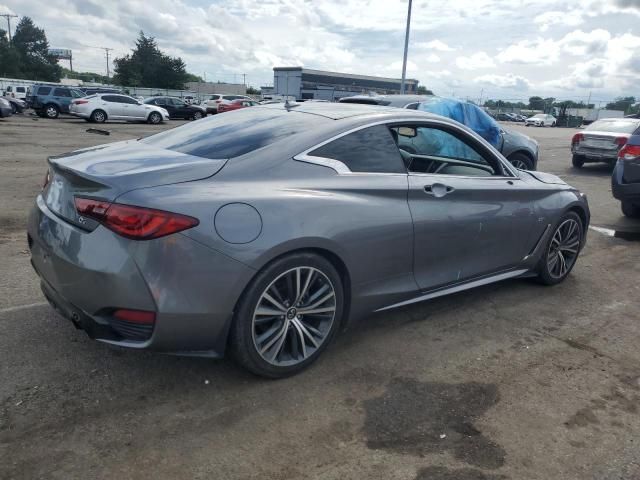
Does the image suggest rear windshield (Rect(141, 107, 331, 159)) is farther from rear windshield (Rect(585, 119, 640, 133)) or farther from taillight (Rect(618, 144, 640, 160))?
rear windshield (Rect(585, 119, 640, 133))

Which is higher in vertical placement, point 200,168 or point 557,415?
point 200,168

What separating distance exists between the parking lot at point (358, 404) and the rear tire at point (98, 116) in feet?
77.9

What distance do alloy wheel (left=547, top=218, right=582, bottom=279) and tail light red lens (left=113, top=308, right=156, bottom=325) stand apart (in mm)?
3536

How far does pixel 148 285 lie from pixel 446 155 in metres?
2.76

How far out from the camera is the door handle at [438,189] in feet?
12.0

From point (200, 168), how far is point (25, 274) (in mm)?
2600

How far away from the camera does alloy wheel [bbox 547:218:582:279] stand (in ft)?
15.8

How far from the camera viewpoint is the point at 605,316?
14.3ft

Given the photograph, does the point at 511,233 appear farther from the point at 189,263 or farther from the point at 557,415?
the point at 189,263

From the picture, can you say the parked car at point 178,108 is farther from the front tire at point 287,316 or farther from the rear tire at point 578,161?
the front tire at point 287,316

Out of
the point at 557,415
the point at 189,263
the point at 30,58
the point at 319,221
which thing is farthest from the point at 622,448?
the point at 30,58

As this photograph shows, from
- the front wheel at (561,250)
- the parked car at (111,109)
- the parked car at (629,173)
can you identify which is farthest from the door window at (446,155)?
the parked car at (111,109)

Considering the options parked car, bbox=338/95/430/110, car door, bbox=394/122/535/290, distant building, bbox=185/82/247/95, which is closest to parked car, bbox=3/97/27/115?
parked car, bbox=338/95/430/110

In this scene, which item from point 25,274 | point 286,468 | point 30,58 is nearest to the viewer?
point 286,468
